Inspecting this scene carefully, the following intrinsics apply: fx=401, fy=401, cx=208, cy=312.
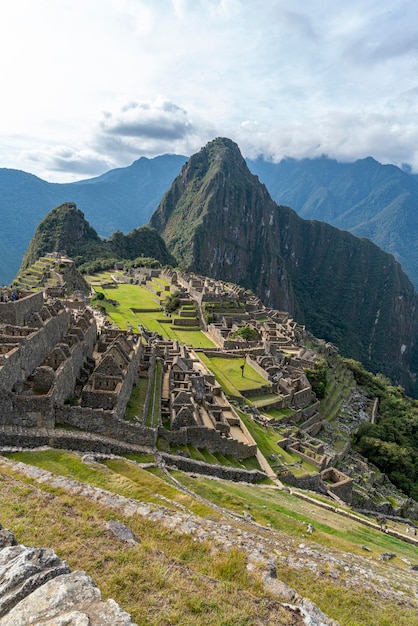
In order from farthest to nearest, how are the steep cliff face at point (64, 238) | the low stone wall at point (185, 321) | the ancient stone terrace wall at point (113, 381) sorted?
the steep cliff face at point (64, 238) < the low stone wall at point (185, 321) < the ancient stone terrace wall at point (113, 381)

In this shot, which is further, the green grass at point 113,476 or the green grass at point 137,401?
the green grass at point 137,401

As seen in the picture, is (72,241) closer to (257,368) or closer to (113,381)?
(257,368)

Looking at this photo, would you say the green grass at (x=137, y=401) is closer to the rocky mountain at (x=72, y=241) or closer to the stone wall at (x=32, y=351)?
the stone wall at (x=32, y=351)

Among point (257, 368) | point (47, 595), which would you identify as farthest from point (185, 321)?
point (47, 595)

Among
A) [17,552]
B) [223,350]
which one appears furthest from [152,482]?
[223,350]

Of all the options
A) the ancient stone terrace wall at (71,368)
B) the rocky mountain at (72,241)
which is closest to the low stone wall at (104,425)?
the ancient stone terrace wall at (71,368)

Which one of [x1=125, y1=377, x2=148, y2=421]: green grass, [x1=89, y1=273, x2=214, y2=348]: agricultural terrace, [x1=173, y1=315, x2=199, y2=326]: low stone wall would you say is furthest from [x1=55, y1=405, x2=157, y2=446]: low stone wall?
[x1=173, y1=315, x2=199, y2=326]: low stone wall

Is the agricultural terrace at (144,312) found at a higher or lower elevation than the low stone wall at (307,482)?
higher
